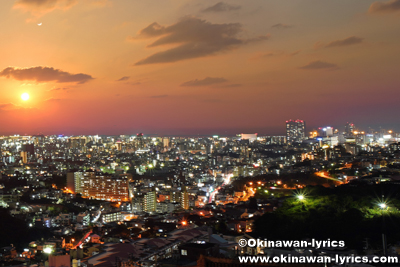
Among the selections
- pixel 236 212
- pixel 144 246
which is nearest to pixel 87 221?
pixel 236 212

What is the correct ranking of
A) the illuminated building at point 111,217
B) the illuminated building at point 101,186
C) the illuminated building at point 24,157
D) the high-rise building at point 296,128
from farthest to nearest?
the high-rise building at point 296,128, the illuminated building at point 24,157, the illuminated building at point 101,186, the illuminated building at point 111,217

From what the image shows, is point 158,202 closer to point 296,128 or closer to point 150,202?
point 150,202

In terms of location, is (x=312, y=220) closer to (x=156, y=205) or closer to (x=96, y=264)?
(x=96, y=264)

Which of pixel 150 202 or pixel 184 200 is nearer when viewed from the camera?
pixel 150 202

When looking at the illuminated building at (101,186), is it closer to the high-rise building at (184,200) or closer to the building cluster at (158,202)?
the building cluster at (158,202)

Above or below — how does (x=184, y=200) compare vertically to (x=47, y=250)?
below

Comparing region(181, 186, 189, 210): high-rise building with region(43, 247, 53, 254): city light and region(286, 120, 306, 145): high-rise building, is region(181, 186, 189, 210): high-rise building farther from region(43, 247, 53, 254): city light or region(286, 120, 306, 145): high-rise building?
region(286, 120, 306, 145): high-rise building

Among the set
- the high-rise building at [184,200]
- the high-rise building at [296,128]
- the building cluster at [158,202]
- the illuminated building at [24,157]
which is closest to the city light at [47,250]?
the building cluster at [158,202]

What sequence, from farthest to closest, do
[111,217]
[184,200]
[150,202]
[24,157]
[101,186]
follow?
[24,157] → [101,186] → [184,200] → [150,202] → [111,217]

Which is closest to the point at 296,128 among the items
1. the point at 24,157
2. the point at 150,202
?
the point at 24,157
